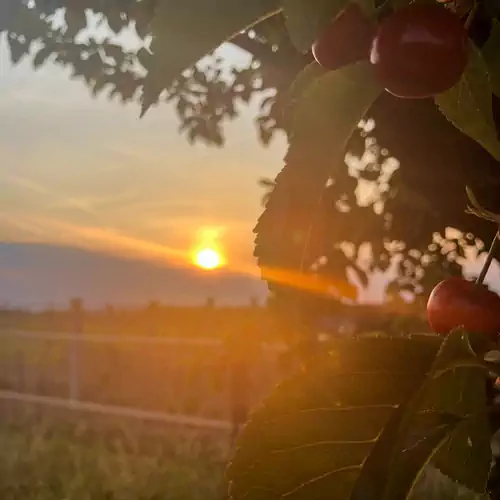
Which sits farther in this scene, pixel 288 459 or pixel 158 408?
pixel 158 408

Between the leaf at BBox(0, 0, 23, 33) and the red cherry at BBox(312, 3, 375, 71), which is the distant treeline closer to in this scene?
the leaf at BBox(0, 0, 23, 33)

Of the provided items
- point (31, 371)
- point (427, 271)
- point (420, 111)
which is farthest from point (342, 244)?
point (31, 371)

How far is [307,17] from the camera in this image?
0.23 m

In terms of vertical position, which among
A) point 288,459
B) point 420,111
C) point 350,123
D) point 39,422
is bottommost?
point 39,422

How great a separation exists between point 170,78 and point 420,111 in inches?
22.0

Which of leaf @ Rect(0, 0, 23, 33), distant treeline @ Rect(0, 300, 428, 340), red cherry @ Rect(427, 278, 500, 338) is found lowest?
distant treeline @ Rect(0, 300, 428, 340)

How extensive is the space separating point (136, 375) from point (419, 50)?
13.4ft

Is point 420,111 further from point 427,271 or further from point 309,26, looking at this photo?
point 427,271

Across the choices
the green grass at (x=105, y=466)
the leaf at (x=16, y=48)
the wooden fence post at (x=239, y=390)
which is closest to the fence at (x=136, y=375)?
the wooden fence post at (x=239, y=390)

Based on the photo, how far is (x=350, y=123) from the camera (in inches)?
10.5

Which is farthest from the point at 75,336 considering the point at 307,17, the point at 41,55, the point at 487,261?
the point at 307,17

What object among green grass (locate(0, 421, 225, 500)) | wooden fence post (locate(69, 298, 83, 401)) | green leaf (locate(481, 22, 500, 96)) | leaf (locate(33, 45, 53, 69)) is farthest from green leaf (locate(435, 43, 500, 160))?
wooden fence post (locate(69, 298, 83, 401))

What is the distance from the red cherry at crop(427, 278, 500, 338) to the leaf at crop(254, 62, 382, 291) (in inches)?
3.2

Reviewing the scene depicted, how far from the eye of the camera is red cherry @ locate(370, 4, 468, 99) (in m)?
0.24
